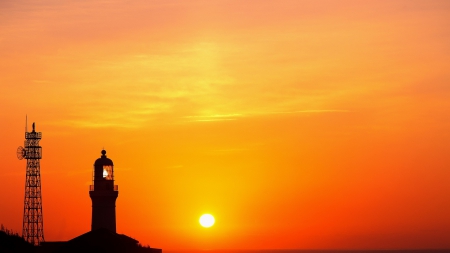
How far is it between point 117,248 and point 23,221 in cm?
1626

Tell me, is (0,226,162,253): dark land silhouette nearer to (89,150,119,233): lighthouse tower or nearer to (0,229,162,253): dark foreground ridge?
(0,229,162,253): dark foreground ridge

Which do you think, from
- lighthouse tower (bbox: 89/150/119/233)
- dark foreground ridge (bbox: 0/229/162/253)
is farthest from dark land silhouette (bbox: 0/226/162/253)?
lighthouse tower (bbox: 89/150/119/233)

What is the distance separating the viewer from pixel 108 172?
300 feet

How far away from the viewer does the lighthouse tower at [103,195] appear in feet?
291

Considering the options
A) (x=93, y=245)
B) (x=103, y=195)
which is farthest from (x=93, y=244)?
(x=103, y=195)

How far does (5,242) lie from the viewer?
71.0 meters

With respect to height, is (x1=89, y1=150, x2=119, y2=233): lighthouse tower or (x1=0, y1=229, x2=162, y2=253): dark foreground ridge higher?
(x1=89, y1=150, x2=119, y2=233): lighthouse tower

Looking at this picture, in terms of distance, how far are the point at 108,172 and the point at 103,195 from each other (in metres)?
2.68

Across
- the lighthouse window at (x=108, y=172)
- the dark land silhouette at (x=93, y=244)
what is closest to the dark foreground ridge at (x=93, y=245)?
the dark land silhouette at (x=93, y=244)

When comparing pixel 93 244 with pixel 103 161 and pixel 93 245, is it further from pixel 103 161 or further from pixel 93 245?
pixel 103 161

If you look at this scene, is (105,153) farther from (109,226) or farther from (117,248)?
(117,248)

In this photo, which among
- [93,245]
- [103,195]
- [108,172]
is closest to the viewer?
[93,245]

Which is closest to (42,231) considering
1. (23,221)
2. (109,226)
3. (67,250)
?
(23,221)

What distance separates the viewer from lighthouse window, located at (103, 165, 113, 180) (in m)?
91.0
